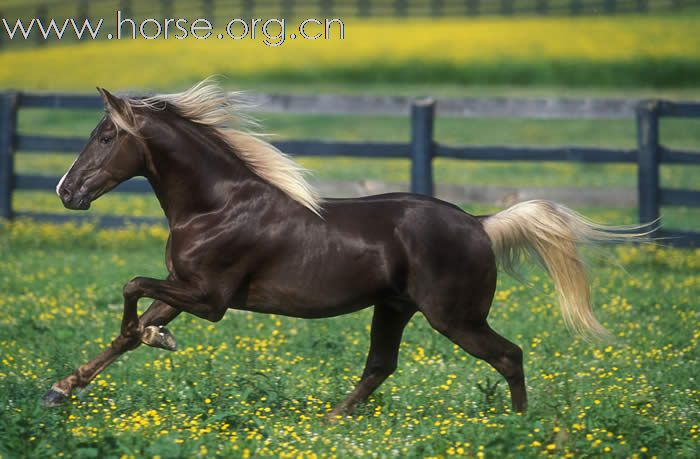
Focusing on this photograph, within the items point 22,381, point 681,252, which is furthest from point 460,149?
point 22,381

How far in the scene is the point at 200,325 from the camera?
30.5ft

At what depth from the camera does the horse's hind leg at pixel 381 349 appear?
6906 mm

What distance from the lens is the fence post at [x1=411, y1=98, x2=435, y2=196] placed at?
13.0m

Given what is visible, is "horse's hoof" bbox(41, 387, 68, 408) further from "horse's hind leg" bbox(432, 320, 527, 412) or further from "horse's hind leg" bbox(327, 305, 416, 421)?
"horse's hind leg" bbox(432, 320, 527, 412)

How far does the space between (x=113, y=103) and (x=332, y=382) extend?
2410mm

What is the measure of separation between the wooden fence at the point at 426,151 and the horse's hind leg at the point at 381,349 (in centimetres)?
568

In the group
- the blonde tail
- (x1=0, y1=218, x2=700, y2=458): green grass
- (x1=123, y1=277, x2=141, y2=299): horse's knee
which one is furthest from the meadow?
(x1=123, y1=277, x2=141, y2=299): horse's knee

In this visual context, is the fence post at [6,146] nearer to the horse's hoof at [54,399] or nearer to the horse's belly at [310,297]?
the horse's hoof at [54,399]

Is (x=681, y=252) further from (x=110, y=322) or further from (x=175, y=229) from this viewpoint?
(x=175, y=229)

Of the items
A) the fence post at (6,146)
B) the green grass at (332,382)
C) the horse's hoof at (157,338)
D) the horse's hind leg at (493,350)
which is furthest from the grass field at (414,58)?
the horse's hind leg at (493,350)

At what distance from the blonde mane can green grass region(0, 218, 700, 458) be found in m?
1.24

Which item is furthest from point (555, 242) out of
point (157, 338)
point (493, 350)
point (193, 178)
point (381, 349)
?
point (157, 338)

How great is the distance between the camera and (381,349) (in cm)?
696

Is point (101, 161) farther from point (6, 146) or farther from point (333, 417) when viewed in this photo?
point (6, 146)
